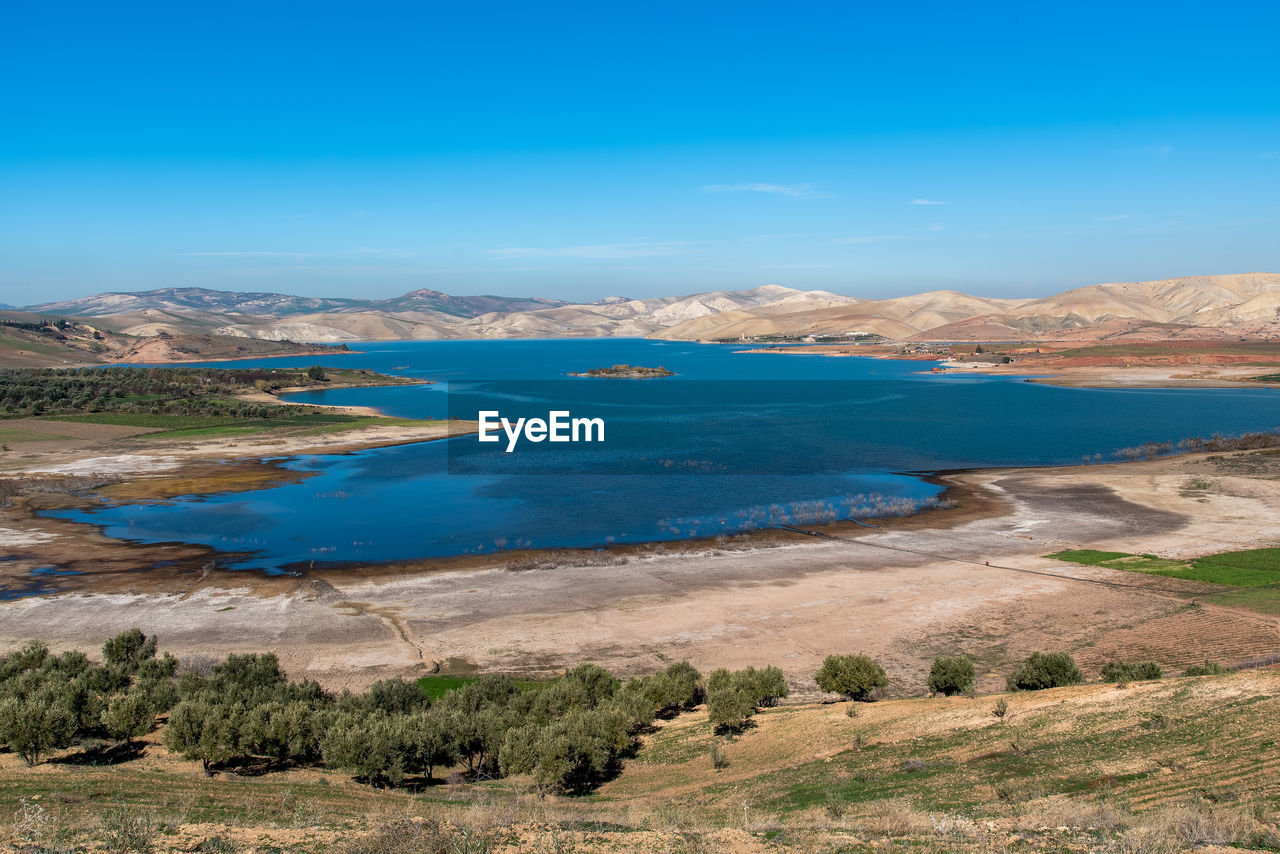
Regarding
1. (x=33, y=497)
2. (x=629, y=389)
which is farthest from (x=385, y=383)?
(x=33, y=497)

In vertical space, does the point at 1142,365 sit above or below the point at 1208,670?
above

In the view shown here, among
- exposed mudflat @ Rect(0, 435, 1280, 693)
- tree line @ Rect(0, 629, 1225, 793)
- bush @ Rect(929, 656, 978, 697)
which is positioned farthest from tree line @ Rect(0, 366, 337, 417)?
bush @ Rect(929, 656, 978, 697)

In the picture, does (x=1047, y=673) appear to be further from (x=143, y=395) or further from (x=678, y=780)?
(x=143, y=395)

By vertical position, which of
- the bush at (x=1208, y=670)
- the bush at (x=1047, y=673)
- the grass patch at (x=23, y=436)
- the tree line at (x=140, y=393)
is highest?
the tree line at (x=140, y=393)

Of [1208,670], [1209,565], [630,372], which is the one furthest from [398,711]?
[630,372]

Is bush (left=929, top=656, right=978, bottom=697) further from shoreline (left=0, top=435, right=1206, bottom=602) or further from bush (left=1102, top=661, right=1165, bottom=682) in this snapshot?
shoreline (left=0, top=435, right=1206, bottom=602)

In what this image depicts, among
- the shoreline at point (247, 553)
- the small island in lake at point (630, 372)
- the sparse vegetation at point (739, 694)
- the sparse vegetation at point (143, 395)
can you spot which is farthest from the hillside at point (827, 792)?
the small island in lake at point (630, 372)

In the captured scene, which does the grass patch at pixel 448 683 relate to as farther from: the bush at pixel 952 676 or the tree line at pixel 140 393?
the tree line at pixel 140 393
